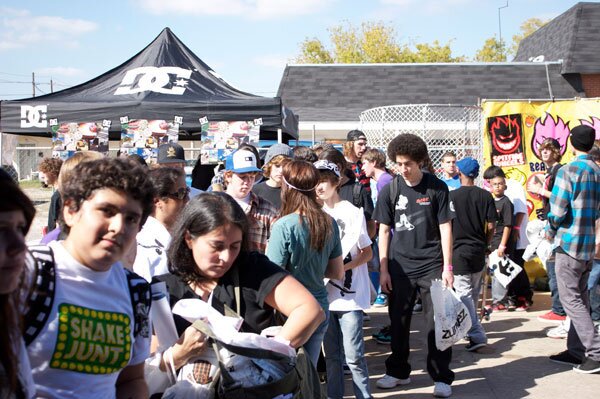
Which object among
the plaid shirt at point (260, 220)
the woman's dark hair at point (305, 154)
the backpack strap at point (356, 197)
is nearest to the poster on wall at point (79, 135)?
the woman's dark hair at point (305, 154)

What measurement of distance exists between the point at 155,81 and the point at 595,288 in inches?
252

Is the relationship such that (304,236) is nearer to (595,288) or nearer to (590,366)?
(590,366)

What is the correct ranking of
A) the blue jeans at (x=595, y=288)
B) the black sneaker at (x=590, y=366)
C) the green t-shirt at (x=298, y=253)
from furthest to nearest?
the blue jeans at (x=595, y=288), the black sneaker at (x=590, y=366), the green t-shirt at (x=298, y=253)

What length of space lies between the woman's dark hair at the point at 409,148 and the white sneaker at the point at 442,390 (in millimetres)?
1877

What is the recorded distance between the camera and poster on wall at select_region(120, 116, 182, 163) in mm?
9320

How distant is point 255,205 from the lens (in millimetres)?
5348

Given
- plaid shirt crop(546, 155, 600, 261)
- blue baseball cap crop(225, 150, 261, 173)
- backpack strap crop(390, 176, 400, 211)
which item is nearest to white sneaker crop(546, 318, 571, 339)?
plaid shirt crop(546, 155, 600, 261)

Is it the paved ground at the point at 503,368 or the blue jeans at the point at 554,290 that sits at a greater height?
the blue jeans at the point at 554,290

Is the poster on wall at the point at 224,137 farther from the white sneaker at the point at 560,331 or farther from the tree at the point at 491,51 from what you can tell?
the tree at the point at 491,51

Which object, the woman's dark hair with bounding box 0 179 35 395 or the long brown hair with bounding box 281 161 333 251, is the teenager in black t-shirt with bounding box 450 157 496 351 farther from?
the woman's dark hair with bounding box 0 179 35 395

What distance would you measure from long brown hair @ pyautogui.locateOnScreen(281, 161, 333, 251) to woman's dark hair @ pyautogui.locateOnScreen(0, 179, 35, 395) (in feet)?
8.52

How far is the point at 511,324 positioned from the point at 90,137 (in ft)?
19.8

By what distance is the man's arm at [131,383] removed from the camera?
2.30 meters

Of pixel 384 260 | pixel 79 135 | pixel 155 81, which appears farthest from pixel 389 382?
pixel 155 81
